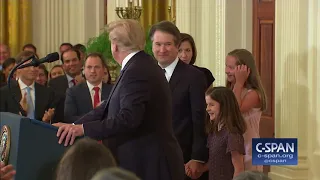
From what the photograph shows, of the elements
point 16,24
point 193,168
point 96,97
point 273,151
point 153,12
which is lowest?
A: point 193,168

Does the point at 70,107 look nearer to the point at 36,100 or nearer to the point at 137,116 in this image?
the point at 36,100

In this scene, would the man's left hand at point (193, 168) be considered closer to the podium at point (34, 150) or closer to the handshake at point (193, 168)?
the handshake at point (193, 168)

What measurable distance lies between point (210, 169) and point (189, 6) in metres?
3.59

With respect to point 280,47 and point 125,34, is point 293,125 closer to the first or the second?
point 280,47

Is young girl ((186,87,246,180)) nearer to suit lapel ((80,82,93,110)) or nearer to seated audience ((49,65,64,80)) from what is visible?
suit lapel ((80,82,93,110))

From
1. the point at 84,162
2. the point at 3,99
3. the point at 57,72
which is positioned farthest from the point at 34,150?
the point at 57,72

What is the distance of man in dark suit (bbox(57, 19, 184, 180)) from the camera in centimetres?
410

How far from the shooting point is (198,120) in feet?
17.2

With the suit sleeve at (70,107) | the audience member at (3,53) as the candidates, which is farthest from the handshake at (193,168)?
the audience member at (3,53)

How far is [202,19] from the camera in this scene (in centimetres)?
827

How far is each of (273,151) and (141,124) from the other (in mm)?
713

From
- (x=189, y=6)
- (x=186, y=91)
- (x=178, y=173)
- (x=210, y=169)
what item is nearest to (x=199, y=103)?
(x=186, y=91)

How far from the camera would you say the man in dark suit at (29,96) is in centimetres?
687

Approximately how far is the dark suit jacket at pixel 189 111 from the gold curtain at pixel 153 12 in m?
6.16
